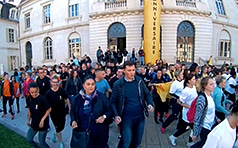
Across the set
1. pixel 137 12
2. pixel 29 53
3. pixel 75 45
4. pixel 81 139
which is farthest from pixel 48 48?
pixel 81 139

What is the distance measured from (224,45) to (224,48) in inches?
16.4

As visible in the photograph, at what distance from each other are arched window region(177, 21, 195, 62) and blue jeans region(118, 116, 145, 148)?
18150 mm

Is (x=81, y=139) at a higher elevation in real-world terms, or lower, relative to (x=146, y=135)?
higher

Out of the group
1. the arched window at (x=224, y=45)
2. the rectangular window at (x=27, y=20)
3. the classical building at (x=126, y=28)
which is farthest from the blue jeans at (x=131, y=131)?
the rectangular window at (x=27, y=20)

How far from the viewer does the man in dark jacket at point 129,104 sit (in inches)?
143

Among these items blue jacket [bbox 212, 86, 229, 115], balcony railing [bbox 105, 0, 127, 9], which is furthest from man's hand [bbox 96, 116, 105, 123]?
balcony railing [bbox 105, 0, 127, 9]

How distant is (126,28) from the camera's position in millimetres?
19750

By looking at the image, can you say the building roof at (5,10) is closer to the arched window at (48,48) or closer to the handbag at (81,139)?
the arched window at (48,48)

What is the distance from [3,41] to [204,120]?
38807 millimetres

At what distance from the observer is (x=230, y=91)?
24.8 feet

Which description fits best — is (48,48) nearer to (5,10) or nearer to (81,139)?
(5,10)

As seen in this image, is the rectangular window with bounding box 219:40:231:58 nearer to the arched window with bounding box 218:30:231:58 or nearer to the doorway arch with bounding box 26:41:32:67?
the arched window with bounding box 218:30:231:58

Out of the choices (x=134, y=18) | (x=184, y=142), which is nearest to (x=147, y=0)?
(x=134, y=18)

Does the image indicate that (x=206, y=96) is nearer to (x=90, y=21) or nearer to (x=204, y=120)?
(x=204, y=120)
